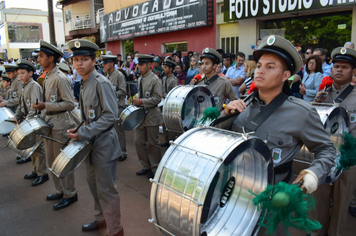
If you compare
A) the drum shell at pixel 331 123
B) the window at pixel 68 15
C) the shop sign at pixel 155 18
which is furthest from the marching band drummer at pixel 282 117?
the window at pixel 68 15

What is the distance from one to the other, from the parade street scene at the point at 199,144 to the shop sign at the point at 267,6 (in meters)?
0.04

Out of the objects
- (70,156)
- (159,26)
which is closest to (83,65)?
(70,156)

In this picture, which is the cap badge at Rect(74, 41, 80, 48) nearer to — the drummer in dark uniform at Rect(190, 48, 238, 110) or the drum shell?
the drummer in dark uniform at Rect(190, 48, 238, 110)

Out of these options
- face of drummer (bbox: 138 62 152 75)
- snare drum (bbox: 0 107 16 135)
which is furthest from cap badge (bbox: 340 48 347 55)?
snare drum (bbox: 0 107 16 135)

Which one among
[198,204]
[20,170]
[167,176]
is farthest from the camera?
[20,170]

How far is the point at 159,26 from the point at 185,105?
39.4ft

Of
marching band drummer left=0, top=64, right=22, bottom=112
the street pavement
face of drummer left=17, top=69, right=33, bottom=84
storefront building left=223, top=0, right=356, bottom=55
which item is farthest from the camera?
storefront building left=223, top=0, right=356, bottom=55

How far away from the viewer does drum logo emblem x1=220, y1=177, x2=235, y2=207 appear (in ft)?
6.73

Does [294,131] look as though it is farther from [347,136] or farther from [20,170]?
[20,170]

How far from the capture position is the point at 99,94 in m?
3.28

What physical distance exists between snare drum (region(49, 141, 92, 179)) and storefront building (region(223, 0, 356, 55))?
26.4ft

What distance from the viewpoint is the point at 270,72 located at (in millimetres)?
2070

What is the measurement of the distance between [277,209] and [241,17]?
10.2 m

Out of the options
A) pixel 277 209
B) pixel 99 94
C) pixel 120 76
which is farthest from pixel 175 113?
pixel 277 209
